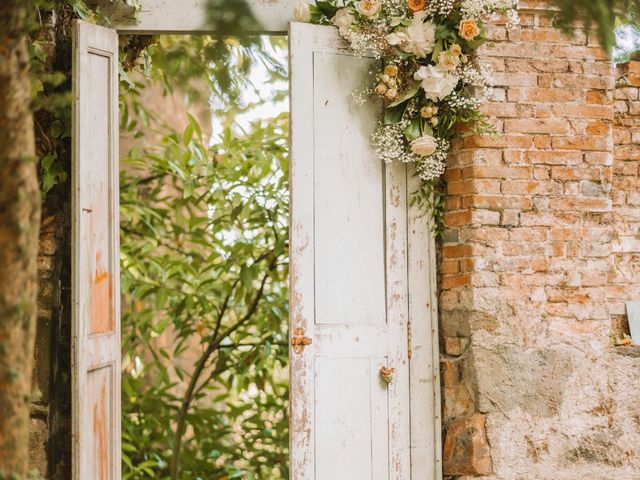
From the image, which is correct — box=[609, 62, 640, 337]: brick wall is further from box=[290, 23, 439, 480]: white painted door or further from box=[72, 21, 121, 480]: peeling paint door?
box=[72, 21, 121, 480]: peeling paint door

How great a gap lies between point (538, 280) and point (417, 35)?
125 cm

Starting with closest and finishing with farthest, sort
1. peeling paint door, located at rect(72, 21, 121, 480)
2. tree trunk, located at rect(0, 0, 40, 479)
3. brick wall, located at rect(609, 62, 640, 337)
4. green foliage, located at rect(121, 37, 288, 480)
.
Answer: tree trunk, located at rect(0, 0, 40, 479), peeling paint door, located at rect(72, 21, 121, 480), brick wall, located at rect(609, 62, 640, 337), green foliage, located at rect(121, 37, 288, 480)

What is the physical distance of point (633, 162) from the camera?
3.46 m

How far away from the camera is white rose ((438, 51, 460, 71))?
3105 mm

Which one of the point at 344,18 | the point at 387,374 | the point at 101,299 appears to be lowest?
the point at 387,374

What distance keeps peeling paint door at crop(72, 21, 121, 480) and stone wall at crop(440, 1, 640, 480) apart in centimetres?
156

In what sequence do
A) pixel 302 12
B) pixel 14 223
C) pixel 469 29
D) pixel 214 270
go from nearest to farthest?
pixel 14 223 → pixel 469 29 → pixel 302 12 → pixel 214 270

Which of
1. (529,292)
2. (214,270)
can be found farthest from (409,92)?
(214,270)

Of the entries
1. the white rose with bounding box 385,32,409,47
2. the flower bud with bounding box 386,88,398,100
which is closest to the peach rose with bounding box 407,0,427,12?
the white rose with bounding box 385,32,409,47

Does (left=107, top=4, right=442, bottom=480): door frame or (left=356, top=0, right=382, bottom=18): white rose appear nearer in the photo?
(left=356, top=0, right=382, bottom=18): white rose

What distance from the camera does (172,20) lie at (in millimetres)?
3320

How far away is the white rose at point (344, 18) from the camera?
3.24 metres

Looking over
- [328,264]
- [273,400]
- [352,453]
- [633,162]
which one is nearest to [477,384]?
[352,453]

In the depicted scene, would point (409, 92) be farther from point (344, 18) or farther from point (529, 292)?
point (529, 292)
